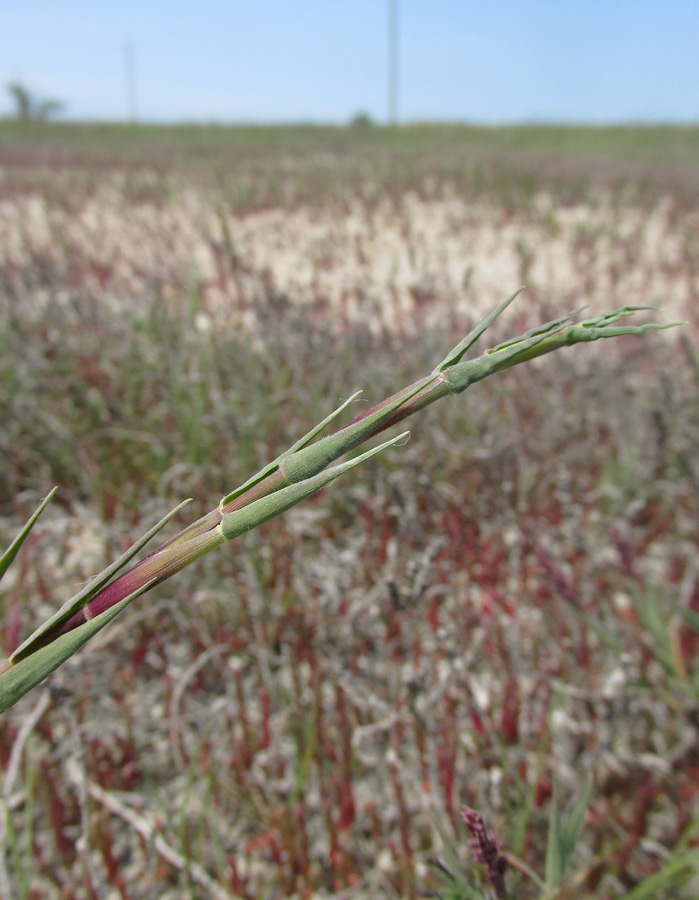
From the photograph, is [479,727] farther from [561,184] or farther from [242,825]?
[561,184]

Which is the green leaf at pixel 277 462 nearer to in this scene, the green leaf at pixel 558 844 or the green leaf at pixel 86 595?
the green leaf at pixel 86 595

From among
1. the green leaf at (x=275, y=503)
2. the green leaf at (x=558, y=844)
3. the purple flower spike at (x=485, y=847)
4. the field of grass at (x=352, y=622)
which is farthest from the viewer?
the field of grass at (x=352, y=622)

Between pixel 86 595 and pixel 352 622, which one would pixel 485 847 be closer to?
pixel 86 595

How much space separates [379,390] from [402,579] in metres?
0.91

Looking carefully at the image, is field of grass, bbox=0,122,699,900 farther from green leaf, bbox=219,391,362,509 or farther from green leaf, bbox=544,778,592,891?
green leaf, bbox=219,391,362,509

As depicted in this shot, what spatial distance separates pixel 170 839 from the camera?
1.29 meters

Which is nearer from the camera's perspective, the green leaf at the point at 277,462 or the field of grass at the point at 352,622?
the green leaf at the point at 277,462

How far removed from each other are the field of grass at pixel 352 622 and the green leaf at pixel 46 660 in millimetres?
441

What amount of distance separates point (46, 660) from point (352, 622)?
4.04ft

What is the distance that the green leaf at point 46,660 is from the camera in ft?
1.17

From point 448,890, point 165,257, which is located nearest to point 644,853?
point 448,890

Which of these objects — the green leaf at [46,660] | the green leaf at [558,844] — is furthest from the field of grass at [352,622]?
the green leaf at [46,660]

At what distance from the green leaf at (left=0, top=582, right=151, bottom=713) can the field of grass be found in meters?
0.44

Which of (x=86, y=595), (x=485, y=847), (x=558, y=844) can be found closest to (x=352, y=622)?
(x=558, y=844)
